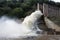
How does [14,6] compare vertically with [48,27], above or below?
above

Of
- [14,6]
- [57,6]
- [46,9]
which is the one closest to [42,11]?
[46,9]

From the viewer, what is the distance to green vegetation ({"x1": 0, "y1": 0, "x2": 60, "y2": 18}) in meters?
11.7

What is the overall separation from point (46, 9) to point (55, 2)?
184cm

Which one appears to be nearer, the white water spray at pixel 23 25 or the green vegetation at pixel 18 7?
the white water spray at pixel 23 25

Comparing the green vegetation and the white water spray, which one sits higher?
the green vegetation

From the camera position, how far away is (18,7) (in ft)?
40.4

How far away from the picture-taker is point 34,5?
41.6 feet

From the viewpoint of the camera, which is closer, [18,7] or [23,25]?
[23,25]

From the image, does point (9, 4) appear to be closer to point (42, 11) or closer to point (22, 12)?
point (22, 12)

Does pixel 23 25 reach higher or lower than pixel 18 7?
lower

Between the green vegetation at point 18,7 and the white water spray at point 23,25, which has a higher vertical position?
the green vegetation at point 18,7

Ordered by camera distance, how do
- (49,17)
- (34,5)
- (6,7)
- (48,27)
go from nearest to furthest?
1. (48,27)
2. (49,17)
3. (6,7)
4. (34,5)

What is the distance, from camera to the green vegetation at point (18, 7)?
11.7 m

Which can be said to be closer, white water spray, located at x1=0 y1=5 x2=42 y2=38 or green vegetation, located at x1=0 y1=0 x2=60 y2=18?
white water spray, located at x1=0 y1=5 x2=42 y2=38
